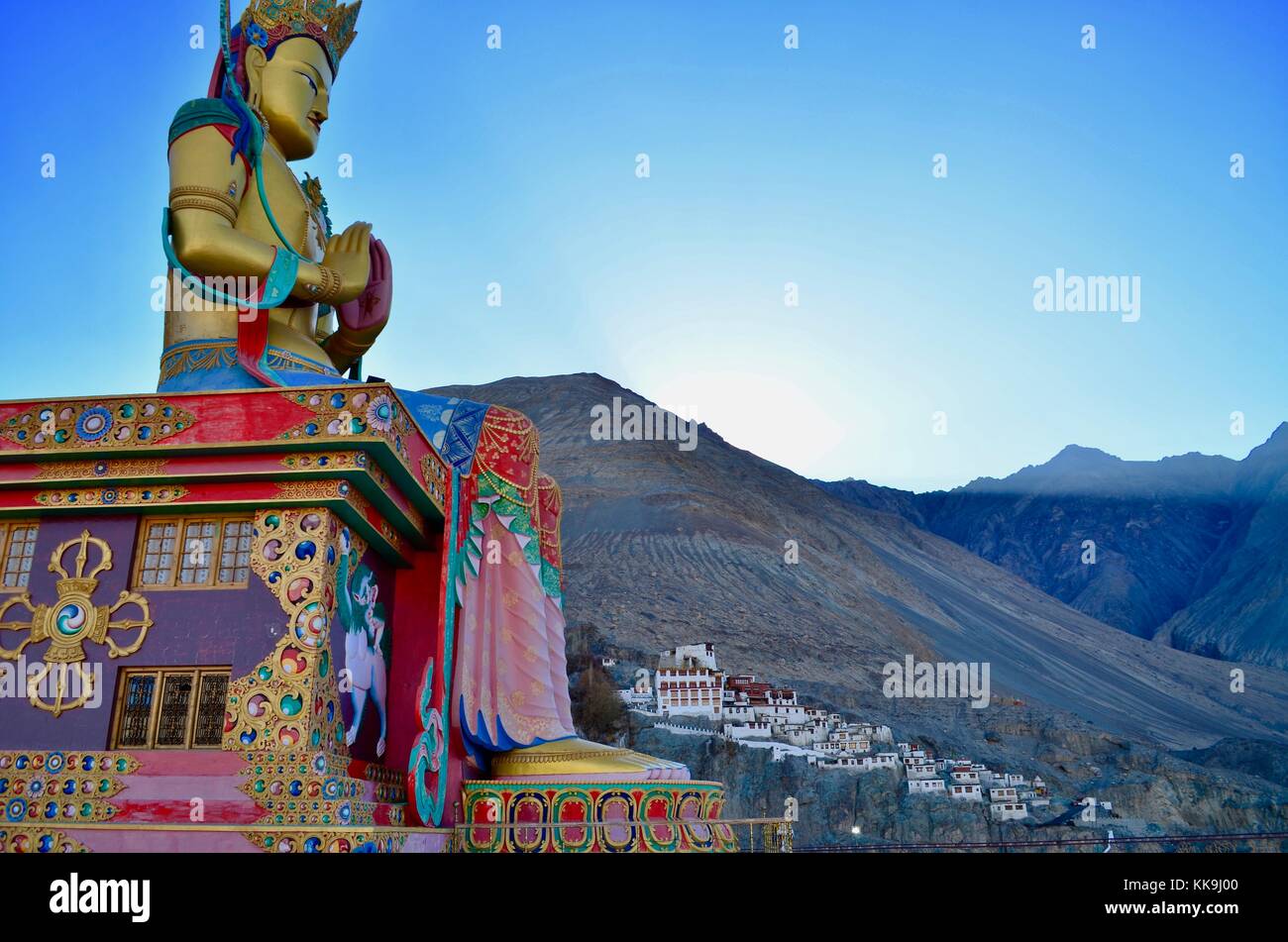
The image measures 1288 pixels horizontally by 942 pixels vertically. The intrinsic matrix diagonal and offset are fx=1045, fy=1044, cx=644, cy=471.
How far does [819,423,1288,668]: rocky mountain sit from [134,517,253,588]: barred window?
86569 millimetres

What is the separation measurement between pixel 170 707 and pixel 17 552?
1648mm

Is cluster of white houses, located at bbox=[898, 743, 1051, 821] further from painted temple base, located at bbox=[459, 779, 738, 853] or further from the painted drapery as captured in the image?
painted temple base, located at bbox=[459, 779, 738, 853]

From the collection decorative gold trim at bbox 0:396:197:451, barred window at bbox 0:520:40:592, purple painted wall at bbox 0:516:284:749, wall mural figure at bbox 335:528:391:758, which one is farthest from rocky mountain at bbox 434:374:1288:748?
decorative gold trim at bbox 0:396:197:451

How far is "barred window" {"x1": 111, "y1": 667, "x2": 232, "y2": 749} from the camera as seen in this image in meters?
6.55

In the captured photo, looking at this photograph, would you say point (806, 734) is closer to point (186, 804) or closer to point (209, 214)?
point (209, 214)

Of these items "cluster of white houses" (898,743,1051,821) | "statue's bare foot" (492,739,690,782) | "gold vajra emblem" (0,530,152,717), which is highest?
"gold vajra emblem" (0,530,152,717)

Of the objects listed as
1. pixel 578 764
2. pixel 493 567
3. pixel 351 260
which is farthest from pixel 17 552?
pixel 578 764

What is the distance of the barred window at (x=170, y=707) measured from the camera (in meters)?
→ 6.55

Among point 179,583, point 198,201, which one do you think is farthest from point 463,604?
point 198,201

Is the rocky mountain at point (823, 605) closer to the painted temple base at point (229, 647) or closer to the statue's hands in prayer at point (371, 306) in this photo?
the statue's hands in prayer at point (371, 306)

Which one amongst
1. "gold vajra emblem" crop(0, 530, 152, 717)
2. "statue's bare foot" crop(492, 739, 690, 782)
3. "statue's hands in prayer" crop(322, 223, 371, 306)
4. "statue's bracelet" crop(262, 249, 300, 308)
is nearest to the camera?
"gold vajra emblem" crop(0, 530, 152, 717)

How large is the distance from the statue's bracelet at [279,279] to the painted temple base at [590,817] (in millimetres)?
3914

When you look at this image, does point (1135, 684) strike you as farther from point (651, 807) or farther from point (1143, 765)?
point (651, 807)
